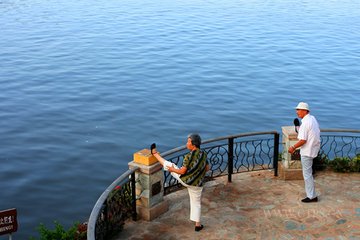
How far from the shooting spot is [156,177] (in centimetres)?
1183

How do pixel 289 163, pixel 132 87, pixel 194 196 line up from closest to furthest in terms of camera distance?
pixel 194 196 → pixel 289 163 → pixel 132 87

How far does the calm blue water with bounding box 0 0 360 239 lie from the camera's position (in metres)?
21.6

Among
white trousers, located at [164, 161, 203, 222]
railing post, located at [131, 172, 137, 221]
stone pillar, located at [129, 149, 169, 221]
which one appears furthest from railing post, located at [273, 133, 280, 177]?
railing post, located at [131, 172, 137, 221]

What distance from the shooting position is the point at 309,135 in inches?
479

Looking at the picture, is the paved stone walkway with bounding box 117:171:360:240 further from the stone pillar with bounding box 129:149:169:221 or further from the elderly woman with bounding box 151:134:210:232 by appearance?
the elderly woman with bounding box 151:134:210:232

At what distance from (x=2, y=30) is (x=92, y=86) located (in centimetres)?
2167

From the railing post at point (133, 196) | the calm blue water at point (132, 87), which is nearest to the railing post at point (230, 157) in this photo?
the railing post at point (133, 196)

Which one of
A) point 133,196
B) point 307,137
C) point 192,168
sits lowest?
point 133,196

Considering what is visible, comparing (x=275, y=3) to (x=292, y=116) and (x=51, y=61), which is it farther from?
(x=292, y=116)

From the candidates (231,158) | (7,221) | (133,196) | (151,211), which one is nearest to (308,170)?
(231,158)

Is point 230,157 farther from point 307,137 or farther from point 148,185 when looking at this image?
point 148,185

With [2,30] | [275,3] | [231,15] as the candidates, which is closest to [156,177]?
[2,30]

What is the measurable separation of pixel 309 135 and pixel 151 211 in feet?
12.4

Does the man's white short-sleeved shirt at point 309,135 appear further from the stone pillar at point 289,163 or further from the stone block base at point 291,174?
the stone block base at point 291,174
